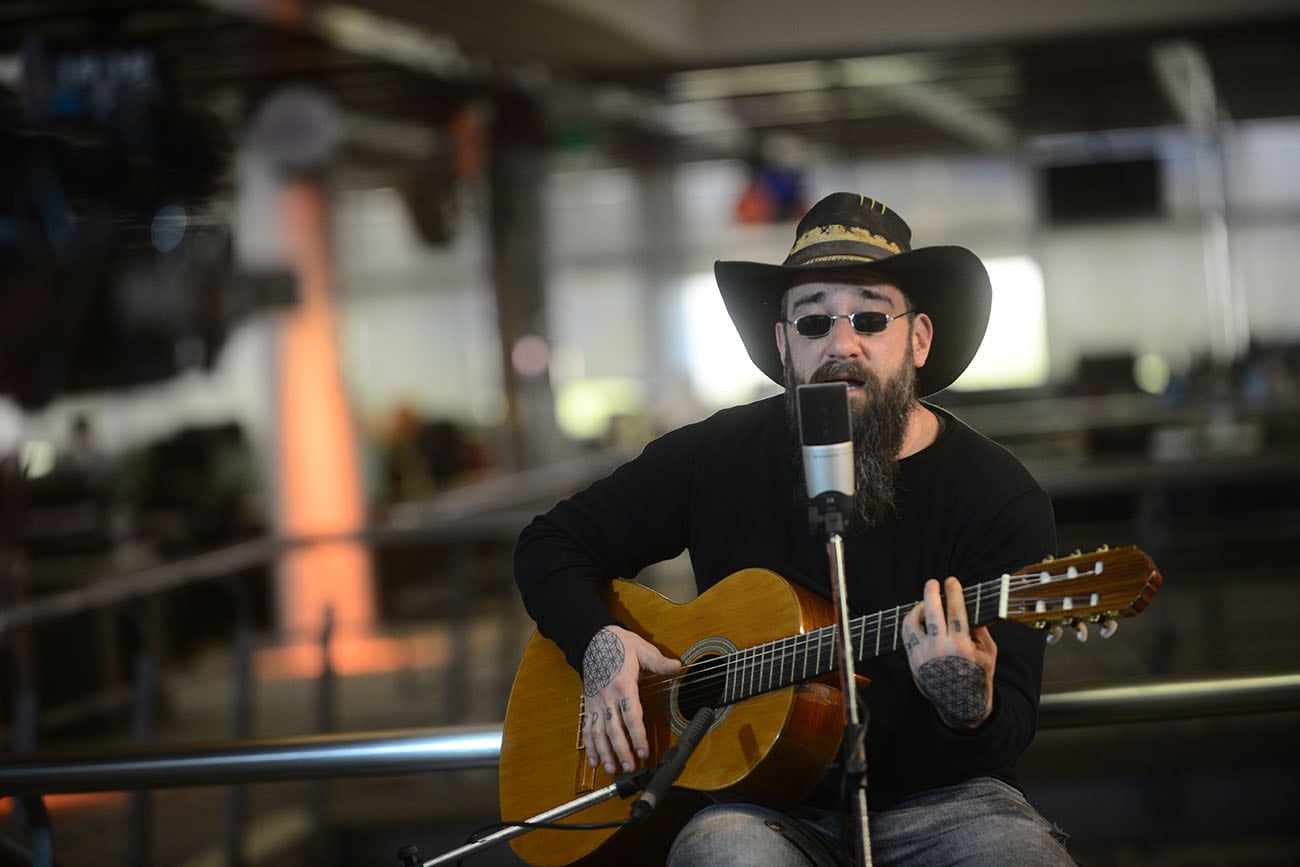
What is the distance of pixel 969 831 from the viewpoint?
207 centimetres

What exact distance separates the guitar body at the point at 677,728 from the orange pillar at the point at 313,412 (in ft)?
20.3

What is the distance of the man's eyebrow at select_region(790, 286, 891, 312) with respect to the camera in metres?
2.25

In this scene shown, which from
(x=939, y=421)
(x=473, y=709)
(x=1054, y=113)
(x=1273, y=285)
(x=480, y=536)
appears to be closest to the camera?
(x=939, y=421)

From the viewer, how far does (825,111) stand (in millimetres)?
12625

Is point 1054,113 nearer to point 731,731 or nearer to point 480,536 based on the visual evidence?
point 480,536

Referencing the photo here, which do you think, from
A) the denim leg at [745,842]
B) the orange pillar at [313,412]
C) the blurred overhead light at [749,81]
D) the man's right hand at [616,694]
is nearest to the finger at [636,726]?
the man's right hand at [616,694]

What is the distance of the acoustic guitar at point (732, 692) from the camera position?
1.76 meters

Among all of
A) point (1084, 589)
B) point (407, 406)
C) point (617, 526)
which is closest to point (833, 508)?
point (1084, 589)

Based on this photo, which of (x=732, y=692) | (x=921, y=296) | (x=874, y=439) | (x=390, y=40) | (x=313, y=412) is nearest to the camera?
(x=732, y=692)

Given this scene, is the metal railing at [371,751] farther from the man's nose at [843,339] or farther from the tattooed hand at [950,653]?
the man's nose at [843,339]

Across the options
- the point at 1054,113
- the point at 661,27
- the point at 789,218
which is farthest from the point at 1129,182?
the point at 661,27

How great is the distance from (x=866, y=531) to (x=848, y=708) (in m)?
0.44

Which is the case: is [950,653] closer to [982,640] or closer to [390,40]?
[982,640]

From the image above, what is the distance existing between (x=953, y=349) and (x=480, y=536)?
349cm
